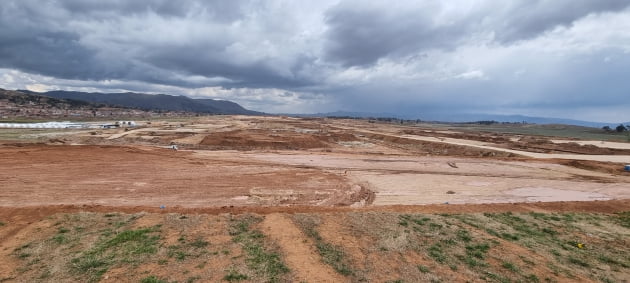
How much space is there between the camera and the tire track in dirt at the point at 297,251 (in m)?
7.63

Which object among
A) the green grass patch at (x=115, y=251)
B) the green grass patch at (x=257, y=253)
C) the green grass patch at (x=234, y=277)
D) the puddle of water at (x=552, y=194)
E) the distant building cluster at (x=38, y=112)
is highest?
the distant building cluster at (x=38, y=112)

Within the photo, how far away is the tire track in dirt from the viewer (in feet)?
25.0

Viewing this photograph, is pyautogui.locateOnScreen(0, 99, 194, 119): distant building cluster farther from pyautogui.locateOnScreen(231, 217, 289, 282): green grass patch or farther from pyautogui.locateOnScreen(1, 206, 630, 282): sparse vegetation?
pyautogui.locateOnScreen(231, 217, 289, 282): green grass patch

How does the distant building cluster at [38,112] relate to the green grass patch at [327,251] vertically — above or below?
above

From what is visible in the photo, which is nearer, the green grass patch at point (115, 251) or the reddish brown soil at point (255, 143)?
the green grass patch at point (115, 251)

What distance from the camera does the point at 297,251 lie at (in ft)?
29.2

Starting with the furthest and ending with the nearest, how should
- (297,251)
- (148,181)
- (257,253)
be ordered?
(148,181) < (297,251) < (257,253)

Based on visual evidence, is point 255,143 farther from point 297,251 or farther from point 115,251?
point 297,251

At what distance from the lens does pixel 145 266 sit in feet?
26.0

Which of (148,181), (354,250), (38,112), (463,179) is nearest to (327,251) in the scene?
(354,250)

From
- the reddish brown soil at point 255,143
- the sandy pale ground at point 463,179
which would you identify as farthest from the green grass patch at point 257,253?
the reddish brown soil at point 255,143

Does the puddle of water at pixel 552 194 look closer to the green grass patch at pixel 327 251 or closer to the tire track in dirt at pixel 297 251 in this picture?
the green grass patch at pixel 327 251

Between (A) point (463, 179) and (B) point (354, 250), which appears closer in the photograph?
(B) point (354, 250)

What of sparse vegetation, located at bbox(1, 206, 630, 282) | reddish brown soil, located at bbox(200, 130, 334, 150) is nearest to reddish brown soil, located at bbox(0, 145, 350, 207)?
sparse vegetation, located at bbox(1, 206, 630, 282)
